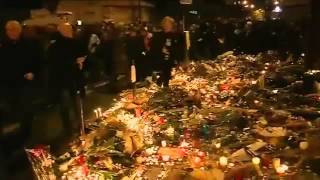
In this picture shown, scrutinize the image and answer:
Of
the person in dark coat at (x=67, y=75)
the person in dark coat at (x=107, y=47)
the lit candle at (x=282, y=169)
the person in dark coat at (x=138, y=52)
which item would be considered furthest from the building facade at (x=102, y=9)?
the lit candle at (x=282, y=169)

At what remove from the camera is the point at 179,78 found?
12789 mm

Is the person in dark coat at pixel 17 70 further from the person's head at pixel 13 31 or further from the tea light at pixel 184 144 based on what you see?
the tea light at pixel 184 144

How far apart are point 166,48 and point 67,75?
367 cm

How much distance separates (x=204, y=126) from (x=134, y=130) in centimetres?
98

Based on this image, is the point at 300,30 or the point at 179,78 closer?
the point at 179,78

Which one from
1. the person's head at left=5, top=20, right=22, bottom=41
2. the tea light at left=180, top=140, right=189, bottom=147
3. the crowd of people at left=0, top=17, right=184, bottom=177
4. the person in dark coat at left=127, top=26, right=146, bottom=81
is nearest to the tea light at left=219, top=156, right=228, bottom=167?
the tea light at left=180, top=140, right=189, bottom=147

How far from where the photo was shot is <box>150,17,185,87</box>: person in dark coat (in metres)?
12.5

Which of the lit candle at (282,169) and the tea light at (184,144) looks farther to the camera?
the tea light at (184,144)

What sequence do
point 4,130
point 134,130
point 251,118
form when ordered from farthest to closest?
point 4,130, point 251,118, point 134,130

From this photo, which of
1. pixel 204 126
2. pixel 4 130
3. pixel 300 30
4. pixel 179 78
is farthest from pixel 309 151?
pixel 300 30

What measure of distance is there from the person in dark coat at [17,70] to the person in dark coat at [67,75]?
502mm

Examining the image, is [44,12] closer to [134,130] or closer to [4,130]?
[4,130]

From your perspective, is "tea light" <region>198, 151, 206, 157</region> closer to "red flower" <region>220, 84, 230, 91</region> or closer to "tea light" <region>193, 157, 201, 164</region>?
"tea light" <region>193, 157, 201, 164</region>

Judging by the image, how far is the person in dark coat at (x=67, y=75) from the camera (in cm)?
920
